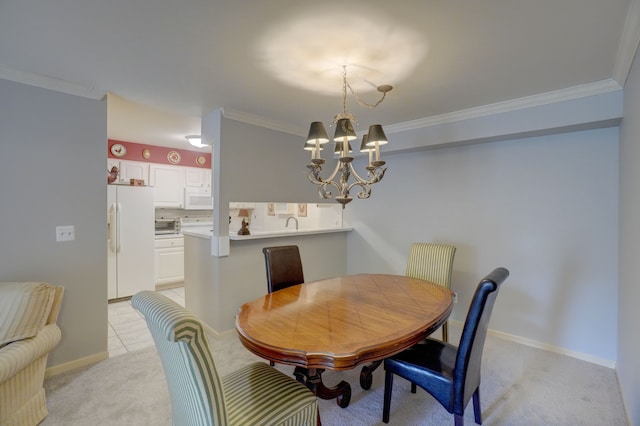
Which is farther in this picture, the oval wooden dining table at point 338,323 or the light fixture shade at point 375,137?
the light fixture shade at point 375,137

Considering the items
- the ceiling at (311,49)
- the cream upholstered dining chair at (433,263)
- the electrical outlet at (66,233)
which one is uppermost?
the ceiling at (311,49)

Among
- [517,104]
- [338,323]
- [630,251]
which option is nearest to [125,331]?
[338,323]

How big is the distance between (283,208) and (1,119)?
3414mm

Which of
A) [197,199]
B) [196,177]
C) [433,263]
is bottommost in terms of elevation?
[433,263]

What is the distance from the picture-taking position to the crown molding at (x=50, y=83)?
7.25 ft

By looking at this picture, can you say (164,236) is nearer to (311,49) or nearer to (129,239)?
(129,239)

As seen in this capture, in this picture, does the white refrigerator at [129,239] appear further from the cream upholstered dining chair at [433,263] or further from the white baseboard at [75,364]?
the cream upholstered dining chair at [433,263]

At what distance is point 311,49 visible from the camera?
74.0 inches

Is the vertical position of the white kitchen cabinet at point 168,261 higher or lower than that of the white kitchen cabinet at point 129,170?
lower

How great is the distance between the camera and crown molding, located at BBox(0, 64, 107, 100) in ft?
7.25

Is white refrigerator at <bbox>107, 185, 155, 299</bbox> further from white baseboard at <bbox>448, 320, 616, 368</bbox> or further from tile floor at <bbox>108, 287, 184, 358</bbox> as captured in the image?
white baseboard at <bbox>448, 320, 616, 368</bbox>

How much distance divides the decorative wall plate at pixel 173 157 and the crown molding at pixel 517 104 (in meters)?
3.67

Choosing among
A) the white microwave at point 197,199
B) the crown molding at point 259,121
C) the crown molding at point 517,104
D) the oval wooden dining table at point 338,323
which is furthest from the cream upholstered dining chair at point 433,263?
the white microwave at point 197,199

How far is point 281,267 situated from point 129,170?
11.8 ft
